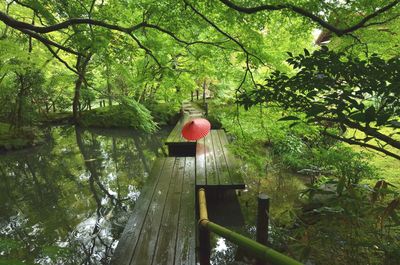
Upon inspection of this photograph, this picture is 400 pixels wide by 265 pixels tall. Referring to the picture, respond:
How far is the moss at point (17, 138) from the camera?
1206 centimetres

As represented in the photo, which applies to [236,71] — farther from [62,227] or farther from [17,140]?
[17,140]

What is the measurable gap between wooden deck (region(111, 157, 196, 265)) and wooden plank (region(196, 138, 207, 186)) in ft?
0.50

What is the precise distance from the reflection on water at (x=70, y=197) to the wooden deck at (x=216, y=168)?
1.99m

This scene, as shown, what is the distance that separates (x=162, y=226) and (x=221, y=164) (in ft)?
9.60

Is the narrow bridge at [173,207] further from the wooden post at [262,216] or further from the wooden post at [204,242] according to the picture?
the wooden post at [262,216]

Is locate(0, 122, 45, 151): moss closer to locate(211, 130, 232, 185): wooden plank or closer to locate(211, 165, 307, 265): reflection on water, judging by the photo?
locate(211, 130, 232, 185): wooden plank

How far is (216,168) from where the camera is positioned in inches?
255

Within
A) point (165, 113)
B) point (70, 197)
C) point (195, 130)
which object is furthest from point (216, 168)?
point (165, 113)

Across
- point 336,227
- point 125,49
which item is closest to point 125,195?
point 125,49

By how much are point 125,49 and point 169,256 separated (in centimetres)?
417

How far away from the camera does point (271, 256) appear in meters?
1.83

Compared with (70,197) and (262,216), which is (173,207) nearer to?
(262,216)

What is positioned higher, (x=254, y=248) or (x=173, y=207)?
(x=254, y=248)

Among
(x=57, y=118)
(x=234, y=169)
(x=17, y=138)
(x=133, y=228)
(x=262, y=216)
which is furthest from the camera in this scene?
(x=57, y=118)
